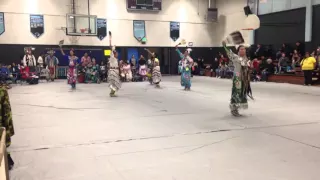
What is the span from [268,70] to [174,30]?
7.86m

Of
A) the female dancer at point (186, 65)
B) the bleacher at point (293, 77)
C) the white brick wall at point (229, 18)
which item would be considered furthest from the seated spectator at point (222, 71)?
the female dancer at point (186, 65)

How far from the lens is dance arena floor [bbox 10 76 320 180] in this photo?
3195mm

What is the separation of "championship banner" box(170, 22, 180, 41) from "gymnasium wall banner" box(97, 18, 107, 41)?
4.55 m

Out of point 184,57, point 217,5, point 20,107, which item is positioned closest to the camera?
point 20,107

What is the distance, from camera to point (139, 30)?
67.3ft

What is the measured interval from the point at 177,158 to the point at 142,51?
17581mm

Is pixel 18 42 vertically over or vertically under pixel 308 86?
over

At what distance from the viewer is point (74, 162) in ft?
11.5

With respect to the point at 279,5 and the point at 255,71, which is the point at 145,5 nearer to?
the point at 279,5

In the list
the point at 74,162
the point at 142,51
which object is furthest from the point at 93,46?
the point at 74,162

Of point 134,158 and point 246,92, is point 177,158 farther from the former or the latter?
point 246,92

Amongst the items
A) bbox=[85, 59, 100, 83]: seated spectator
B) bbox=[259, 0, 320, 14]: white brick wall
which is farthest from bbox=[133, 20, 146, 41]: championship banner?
bbox=[259, 0, 320, 14]: white brick wall

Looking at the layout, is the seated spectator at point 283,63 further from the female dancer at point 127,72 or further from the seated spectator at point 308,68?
the female dancer at point 127,72

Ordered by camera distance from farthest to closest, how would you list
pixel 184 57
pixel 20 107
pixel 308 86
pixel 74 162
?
pixel 308 86 → pixel 184 57 → pixel 20 107 → pixel 74 162
